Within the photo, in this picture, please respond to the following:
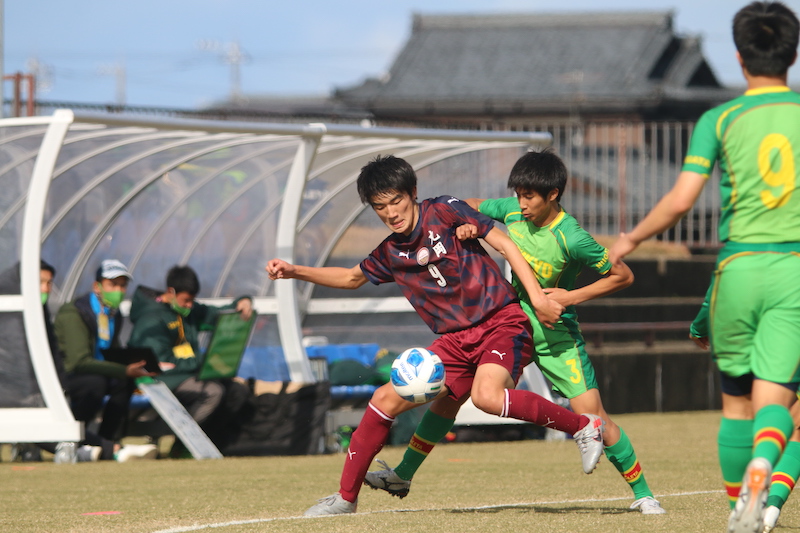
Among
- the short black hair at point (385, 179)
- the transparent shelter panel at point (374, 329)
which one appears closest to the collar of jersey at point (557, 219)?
the short black hair at point (385, 179)

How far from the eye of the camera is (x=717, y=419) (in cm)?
1370

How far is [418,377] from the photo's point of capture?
5613 mm

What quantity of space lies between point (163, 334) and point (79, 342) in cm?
78

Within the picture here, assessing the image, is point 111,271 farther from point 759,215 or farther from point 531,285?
point 759,215

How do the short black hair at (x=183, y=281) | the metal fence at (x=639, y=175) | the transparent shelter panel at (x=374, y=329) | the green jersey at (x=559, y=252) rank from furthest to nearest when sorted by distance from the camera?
the metal fence at (x=639, y=175) → the transparent shelter panel at (x=374, y=329) → the short black hair at (x=183, y=281) → the green jersey at (x=559, y=252)

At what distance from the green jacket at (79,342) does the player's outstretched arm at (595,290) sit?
17.2 feet

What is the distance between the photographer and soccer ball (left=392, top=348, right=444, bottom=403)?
18.4ft

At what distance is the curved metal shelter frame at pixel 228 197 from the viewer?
10.2 m

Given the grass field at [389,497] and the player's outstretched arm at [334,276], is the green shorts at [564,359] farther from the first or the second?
the player's outstretched arm at [334,276]

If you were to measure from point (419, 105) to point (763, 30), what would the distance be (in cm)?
3115

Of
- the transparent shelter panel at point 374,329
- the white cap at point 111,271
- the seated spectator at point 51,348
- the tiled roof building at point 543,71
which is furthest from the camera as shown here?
the tiled roof building at point 543,71

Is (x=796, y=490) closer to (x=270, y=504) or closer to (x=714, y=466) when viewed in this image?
(x=714, y=466)

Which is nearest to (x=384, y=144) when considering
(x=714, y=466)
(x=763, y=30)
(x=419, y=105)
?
(x=714, y=466)

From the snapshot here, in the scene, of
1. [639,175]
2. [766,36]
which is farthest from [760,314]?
[639,175]
